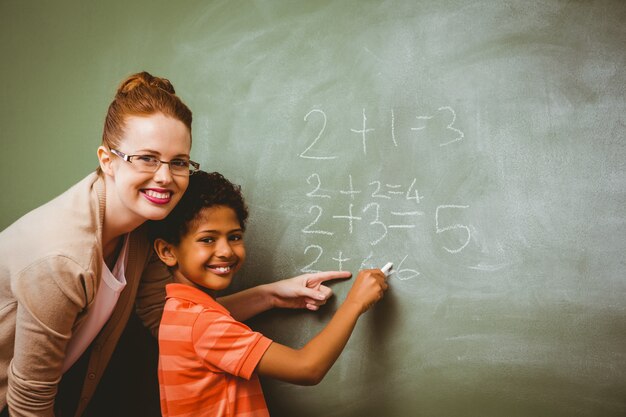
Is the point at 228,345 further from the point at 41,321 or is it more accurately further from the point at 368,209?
the point at 368,209

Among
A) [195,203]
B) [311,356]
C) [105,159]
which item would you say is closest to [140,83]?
[105,159]

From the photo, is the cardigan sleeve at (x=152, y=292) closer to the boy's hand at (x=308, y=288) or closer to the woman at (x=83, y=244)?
the woman at (x=83, y=244)

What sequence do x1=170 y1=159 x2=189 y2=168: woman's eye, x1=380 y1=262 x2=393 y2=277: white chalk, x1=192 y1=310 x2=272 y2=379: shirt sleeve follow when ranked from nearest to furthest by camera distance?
x1=192 y1=310 x2=272 y2=379: shirt sleeve → x1=170 y1=159 x2=189 y2=168: woman's eye → x1=380 y1=262 x2=393 y2=277: white chalk

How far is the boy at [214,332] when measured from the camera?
869 millimetres

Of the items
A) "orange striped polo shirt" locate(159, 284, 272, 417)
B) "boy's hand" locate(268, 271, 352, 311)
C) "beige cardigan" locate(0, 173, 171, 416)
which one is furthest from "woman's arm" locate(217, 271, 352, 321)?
"beige cardigan" locate(0, 173, 171, 416)

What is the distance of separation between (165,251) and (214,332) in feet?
0.85

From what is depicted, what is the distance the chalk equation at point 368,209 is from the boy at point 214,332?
0.12 meters

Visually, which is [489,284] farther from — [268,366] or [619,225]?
[268,366]

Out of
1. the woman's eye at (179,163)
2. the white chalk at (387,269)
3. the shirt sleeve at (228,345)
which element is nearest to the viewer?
the shirt sleeve at (228,345)

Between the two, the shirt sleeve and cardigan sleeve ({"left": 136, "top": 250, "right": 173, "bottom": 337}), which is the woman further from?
the shirt sleeve

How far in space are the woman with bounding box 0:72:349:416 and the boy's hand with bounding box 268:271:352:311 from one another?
343 mm

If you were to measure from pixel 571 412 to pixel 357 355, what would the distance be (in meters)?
0.47

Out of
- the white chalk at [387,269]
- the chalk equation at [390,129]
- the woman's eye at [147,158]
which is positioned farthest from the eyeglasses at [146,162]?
the white chalk at [387,269]

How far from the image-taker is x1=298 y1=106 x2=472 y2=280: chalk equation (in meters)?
1.11
